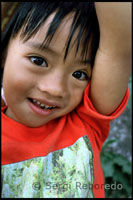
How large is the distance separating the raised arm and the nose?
12 centimetres

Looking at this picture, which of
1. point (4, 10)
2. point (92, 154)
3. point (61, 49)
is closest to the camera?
point (61, 49)

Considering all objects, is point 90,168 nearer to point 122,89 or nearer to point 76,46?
point 122,89

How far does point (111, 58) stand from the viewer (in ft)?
2.54

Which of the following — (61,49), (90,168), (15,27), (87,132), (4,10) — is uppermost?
(4,10)

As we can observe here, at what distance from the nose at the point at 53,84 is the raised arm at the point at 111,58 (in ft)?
0.40

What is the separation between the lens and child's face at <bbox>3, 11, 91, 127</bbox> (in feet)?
2.58

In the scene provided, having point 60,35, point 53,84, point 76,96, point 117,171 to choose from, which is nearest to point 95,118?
point 76,96

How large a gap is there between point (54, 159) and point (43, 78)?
284mm

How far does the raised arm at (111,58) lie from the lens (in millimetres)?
693

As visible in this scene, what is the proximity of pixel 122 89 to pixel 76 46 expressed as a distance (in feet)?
0.70

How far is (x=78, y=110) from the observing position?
37.0 inches

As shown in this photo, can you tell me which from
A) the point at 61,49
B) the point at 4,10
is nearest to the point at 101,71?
the point at 61,49

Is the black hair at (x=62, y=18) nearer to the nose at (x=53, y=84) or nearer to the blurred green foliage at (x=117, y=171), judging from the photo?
the nose at (x=53, y=84)

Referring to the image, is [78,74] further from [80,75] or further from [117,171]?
[117,171]
